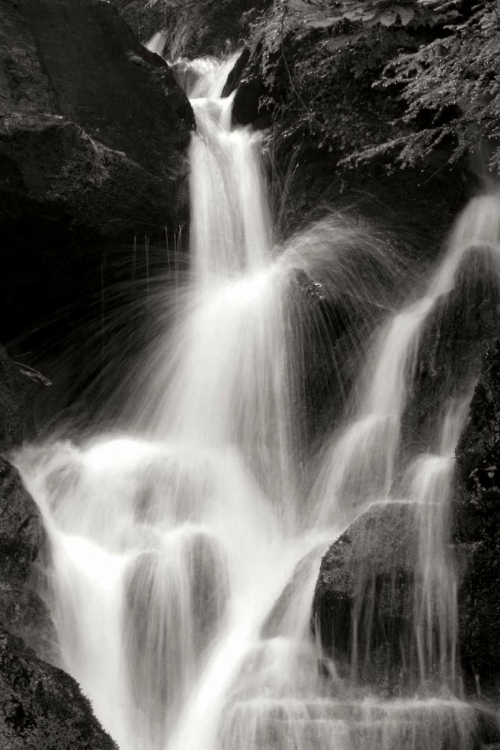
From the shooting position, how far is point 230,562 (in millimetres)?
6086

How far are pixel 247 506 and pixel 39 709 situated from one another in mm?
3269

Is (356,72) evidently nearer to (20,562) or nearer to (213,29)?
(213,29)

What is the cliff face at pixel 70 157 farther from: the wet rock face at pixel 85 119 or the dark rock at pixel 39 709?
the dark rock at pixel 39 709

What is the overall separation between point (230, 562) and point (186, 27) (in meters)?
11.9

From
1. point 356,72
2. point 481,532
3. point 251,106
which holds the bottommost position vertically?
point 481,532

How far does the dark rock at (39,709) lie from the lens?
12.0 feet

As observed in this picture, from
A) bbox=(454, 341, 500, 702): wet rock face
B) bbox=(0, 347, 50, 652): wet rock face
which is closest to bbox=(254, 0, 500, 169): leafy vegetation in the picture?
bbox=(454, 341, 500, 702): wet rock face

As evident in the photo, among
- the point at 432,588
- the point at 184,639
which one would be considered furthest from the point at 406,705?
the point at 184,639

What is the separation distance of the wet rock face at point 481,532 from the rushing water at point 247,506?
13 centimetres

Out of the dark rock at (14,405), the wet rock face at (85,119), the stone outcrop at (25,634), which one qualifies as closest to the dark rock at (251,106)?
the wet rock face at (85,119)

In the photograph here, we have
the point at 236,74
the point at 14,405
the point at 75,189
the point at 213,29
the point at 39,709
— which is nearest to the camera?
the point at 39,709

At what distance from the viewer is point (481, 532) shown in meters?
4.85

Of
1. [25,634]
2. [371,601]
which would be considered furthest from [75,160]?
[371,601]

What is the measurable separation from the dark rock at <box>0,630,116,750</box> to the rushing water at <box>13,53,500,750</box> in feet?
3.22
